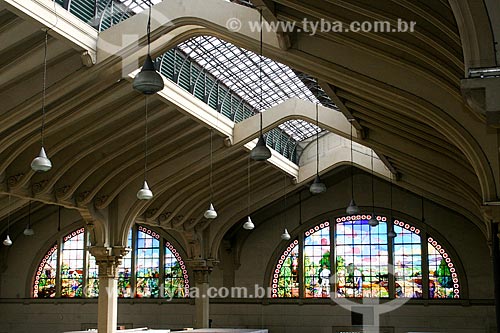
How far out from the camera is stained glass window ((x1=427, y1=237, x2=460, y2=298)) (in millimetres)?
25672

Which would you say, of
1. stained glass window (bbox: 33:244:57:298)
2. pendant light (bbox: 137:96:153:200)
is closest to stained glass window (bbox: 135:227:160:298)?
stained glass window (bbox: 33:244:57:298)

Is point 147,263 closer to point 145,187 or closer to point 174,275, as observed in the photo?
point 174,275

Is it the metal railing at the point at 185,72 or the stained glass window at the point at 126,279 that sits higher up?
the metal railing at the point at 185,72

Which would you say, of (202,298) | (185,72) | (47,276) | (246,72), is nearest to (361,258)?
(202,298)

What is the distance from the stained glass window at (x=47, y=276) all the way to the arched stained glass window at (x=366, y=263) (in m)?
8.54

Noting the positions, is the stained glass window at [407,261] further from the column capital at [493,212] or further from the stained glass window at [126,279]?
the column capital at [493,212]

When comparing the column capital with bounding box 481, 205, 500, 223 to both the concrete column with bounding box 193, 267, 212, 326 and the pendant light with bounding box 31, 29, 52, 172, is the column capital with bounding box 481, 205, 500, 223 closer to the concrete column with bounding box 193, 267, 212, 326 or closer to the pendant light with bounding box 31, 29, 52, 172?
the pendant light with bounding box 31, 29, 52, 172

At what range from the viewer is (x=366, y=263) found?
87.9 ft

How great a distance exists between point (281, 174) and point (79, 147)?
9045mm

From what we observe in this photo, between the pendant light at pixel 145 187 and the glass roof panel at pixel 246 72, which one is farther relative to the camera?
the glass roof panel at pixel 246 72

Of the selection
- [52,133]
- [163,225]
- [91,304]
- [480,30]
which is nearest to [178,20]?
[52,133]

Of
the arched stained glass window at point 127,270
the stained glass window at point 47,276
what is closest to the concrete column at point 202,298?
the arched stained glass window at point 127,270

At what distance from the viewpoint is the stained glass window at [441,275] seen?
2567 centimetres

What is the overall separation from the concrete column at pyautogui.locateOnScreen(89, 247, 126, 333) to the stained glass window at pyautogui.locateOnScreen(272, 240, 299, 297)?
822cm
